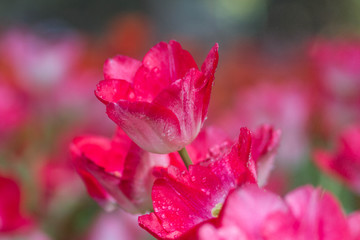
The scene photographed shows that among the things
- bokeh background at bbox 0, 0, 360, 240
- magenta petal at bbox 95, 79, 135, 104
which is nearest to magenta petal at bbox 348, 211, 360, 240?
magenta petal at bbox 95, 79, 135, 104

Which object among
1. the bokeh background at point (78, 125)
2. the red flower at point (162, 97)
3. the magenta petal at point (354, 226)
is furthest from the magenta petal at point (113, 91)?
the bokeh background at point (78, 125)

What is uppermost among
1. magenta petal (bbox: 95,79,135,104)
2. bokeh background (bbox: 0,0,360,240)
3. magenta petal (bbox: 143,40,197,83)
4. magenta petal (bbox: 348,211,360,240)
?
magenta petal (bbox: 143,40,197,83)

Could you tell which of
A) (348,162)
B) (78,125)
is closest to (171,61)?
(348,162)

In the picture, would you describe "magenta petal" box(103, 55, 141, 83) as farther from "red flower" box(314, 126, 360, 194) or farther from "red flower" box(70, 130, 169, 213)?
"red flower" box(314, 126, 360, 194)

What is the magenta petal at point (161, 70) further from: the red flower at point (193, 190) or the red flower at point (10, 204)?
the red flower at point (10, 204)

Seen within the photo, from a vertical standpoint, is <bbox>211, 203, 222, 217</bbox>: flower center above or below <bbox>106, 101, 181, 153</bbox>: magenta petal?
below

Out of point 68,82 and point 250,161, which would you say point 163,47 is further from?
point 68,82
